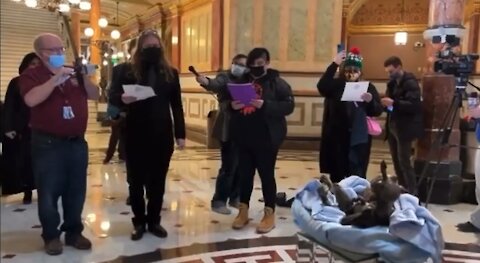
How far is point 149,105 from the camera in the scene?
11.1 ft

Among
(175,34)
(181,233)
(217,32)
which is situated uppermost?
(175,34)

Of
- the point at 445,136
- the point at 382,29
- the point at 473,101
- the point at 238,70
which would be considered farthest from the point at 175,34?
the point at 473,101

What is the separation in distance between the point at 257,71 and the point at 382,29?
35.4 ft

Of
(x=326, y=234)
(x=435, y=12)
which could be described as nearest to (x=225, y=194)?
(x=326, y=234)

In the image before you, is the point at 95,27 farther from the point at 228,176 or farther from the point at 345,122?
the point at 345,122

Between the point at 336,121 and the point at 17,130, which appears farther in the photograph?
the point at 336,121

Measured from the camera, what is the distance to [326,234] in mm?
2217

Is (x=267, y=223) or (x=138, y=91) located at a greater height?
(x=138, y=91)

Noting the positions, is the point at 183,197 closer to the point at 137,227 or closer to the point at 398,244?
the point at 137,227

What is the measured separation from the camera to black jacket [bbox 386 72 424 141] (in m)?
4.60

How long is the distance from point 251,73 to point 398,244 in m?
1.96

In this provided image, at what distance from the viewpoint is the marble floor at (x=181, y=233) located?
3.20 m

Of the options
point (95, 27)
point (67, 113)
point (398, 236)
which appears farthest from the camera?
point (95, 27)

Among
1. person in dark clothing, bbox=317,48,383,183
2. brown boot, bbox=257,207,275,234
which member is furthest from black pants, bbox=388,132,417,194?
brown boot, bbox=257,207,275,234
